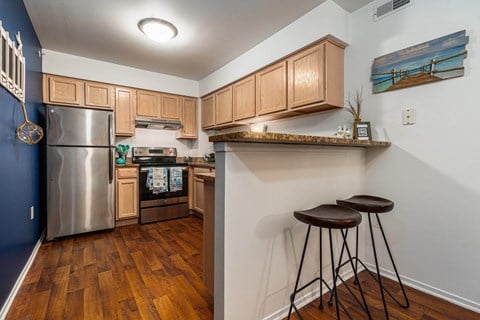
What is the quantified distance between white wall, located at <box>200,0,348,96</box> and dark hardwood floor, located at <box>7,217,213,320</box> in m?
2.40

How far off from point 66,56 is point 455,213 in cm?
469

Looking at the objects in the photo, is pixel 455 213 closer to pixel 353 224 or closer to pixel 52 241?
pixel 353 224

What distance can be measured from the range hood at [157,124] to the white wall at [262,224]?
305 cm

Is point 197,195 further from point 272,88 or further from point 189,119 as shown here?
point 272,88

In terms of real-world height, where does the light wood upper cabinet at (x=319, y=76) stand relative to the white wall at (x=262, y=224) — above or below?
above

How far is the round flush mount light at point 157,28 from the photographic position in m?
2.34

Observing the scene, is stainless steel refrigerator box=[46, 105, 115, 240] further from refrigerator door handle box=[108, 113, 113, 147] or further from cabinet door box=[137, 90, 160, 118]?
cabinet door box=[137, 90, 160, 118]

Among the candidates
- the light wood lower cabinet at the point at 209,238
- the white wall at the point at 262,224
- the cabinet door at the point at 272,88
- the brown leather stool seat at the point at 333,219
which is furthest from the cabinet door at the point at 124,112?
the brown leather stool seat at the point at 333,219

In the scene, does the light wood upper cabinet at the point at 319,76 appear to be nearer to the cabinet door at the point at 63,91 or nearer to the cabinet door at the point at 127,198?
the cabinet door at the point at 127,198

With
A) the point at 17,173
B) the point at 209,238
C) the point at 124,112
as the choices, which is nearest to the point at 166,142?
the point at 124,112

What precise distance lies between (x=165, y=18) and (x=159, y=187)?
7.58ft

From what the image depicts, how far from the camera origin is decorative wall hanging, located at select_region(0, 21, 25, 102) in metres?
1.52

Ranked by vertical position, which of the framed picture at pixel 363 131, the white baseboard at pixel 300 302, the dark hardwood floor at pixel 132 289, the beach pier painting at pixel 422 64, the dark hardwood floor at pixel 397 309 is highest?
the beach pier painting at pixel 422 64

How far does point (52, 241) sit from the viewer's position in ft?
9.24
